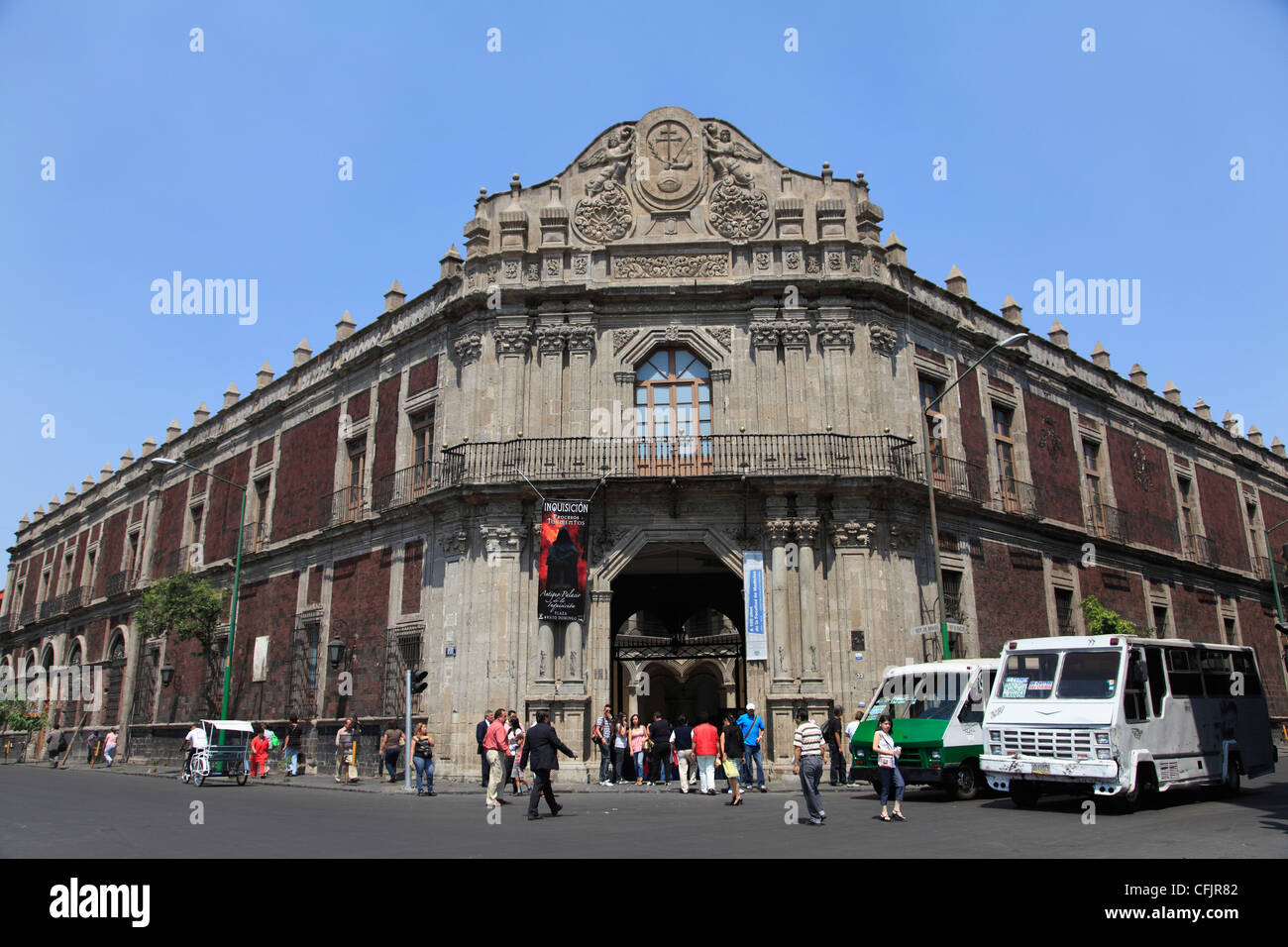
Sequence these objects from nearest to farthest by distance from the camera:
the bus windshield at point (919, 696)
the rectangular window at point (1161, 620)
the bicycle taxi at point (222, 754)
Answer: the bus windshield at point (919, 696)
the bicycle taxi at point (222, 754)
the rectangular window at point (1161, 620)

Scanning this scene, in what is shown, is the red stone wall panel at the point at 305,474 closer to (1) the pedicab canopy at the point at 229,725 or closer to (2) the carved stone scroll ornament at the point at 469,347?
(2) the carved stone scroll ornament at the point at 469,347

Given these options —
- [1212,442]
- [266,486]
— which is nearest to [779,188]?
[266,486]

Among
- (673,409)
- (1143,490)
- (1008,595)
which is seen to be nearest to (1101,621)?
(1008,595)

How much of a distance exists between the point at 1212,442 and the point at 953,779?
1146 inches

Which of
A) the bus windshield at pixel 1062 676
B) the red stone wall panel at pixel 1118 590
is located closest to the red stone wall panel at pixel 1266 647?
the red stone wall panel at pixel 1118 590

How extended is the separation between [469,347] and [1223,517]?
3054 centimetres

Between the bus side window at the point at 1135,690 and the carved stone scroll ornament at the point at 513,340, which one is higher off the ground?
the carved stone scroll ornament at the point at 513,340

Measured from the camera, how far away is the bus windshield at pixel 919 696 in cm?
1641

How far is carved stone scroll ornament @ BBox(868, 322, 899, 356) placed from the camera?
23.3 metres

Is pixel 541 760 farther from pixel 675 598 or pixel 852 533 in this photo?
pixel 675 598

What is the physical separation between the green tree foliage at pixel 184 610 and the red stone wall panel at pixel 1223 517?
35.5 m

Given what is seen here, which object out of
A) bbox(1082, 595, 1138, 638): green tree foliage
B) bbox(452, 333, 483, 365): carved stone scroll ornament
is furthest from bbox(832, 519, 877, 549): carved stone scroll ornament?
bbox(452, 333, 483, 365): carved stone scroll ornament
